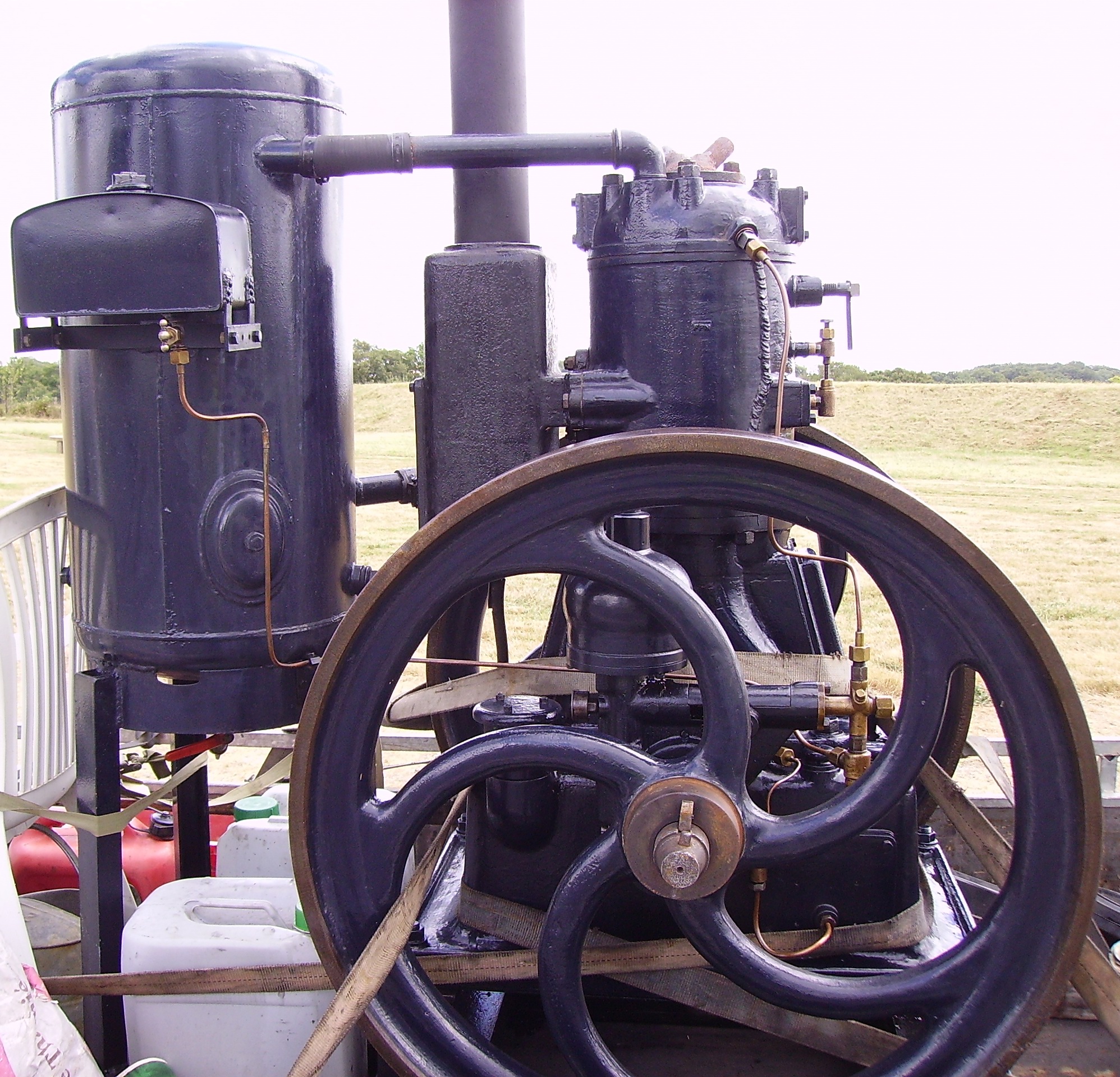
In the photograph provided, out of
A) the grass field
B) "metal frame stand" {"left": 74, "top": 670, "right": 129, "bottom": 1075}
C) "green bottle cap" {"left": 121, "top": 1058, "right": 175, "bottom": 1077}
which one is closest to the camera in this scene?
"green bottle cap" {"left": 121, "top": 1058, "right": 175, "bottom": 1077}

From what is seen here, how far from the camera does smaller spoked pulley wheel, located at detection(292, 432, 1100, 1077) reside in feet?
4.28

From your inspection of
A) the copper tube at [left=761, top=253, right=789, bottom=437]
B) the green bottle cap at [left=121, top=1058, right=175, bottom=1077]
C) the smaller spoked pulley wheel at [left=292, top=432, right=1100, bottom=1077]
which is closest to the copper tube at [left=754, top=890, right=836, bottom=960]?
the smaller spoked pulley wheel at [left=292, top=432, right=1100, bottom=1077]

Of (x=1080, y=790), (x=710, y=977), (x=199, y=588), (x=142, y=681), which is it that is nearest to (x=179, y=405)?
(x=199, y=588)

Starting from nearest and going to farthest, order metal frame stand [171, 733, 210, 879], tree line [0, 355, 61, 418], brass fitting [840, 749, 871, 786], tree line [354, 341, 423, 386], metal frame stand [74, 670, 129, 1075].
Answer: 1. brass fitting [840, 749, 871, 786]
2. metal frame stand [74, 670, 129, 1075]
3. metal frame stand [171, 733, 210, 879]
4. tree line [0, 355, 61, 418]
5. tree line [354, 341, 423, 386]

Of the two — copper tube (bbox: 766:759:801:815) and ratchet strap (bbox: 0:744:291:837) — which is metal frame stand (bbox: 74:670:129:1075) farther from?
copper tube (bbox: 766:759:801:815)

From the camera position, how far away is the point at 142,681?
1.82 metres

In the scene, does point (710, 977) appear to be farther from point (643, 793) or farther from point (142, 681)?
point (142, 681)

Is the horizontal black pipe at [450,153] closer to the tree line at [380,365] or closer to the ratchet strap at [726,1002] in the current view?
the ratchet strap at [726,1002]

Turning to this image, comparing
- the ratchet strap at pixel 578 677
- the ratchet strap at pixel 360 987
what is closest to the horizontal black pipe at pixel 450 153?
the ratchet strap at pixel 578 677

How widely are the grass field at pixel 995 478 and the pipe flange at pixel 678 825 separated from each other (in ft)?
6.19

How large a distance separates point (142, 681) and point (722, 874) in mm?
1009

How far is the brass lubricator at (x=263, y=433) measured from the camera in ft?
5.39

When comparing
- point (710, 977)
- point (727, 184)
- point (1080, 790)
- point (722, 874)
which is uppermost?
point (727, 184)

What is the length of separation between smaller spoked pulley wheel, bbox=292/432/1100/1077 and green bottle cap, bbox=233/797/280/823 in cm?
87
